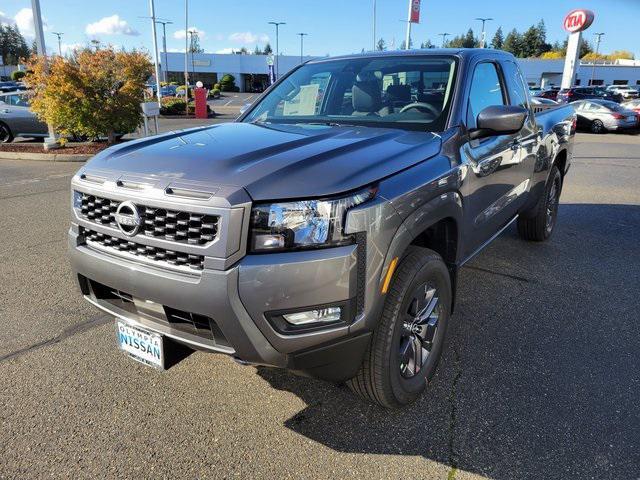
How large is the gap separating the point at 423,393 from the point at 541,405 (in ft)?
2.12

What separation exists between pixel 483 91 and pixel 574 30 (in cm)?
2809

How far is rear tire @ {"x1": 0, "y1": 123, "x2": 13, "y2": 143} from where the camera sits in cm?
1504

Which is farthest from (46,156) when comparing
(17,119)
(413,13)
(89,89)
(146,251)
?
(413,13)

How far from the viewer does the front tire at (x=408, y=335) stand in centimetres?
241

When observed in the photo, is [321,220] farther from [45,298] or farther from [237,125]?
[45,298]

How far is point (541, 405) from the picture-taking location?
2.84 meters

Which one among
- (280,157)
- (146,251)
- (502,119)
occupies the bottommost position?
(146,251)

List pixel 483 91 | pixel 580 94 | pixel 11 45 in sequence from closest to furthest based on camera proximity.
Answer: pixel 483 91, pixel 580 94, pixel 11 45

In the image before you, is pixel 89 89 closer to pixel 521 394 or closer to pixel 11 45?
pixel 521 394

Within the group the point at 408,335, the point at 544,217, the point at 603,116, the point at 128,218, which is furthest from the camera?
the point at 603,116

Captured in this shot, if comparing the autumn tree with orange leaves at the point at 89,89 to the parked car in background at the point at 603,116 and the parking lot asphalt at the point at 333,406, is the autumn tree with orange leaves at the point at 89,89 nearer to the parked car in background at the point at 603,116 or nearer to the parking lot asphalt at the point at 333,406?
the parking lot asphalt at the point at 333,406

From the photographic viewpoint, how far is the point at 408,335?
2.69 meters

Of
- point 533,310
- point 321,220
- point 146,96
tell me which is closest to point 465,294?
point 533,310

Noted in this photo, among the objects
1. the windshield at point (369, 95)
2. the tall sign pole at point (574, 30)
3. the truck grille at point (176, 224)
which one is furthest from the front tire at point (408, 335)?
the tall sign pole at point (574, 30)
